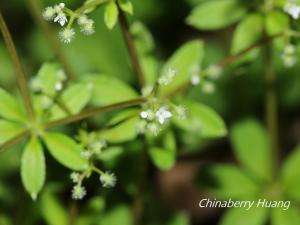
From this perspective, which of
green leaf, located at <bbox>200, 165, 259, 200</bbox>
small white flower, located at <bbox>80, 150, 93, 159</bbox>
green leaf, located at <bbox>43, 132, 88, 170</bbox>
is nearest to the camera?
small white flower, located at <bbox>80, 150, 93, 159</bbox>

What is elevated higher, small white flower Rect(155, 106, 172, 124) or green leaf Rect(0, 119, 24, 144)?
green leaf Rect(0, 119, 24, 144)

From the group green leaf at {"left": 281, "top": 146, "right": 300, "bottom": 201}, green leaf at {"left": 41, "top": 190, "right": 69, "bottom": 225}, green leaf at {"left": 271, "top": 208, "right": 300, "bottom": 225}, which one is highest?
green leaf at {"left": 41, "top": 190, "right": 69, "bottom": 225}

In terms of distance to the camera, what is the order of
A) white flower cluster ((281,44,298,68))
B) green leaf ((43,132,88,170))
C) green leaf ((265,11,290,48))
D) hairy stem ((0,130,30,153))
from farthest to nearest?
1. green leaf ((265,11,290,48))
2. white flower cluster ((281,44,298,68))
3. green leaf ((43,132,88,170))
4. hairy stem ((0,130,30,153))

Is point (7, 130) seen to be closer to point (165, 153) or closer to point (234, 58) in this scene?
point (165, 153)

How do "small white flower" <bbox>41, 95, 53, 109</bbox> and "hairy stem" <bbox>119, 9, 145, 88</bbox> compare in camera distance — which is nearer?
"hairy stem" <bbox>119, 9, 145, 88</bbox>

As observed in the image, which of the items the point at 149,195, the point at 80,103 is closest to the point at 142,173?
the point at 149,195

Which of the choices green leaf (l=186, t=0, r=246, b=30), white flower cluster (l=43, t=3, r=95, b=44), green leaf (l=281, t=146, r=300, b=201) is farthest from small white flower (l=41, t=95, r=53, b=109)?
green leaf (l=281, t=146, r=300, b=201)

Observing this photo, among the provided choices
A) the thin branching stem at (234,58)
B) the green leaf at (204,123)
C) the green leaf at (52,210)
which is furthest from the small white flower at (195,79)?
the green leaf at (52,210)

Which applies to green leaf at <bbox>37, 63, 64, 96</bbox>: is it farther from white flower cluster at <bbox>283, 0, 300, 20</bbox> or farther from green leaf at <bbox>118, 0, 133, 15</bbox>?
white flower cluster at <bbox>283, 0, 300, 20</bbox>
